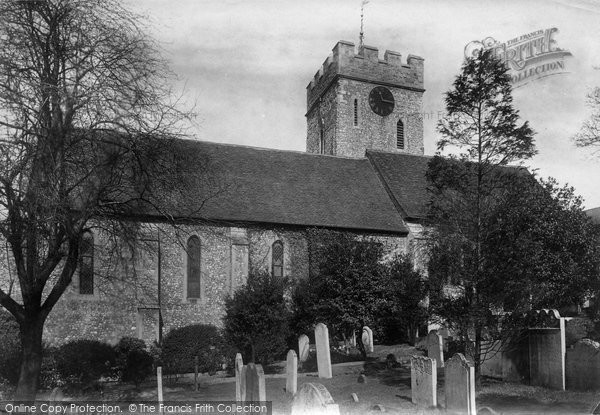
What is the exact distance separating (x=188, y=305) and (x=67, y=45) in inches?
582

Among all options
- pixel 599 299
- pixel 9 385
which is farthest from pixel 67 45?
pixel 599 299

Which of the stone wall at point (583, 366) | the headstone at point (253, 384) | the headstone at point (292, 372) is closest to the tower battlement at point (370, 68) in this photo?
the headstone at point (292, 372)

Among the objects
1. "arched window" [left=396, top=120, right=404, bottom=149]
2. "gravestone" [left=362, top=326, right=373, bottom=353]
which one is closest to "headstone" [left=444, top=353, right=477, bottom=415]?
"gravestone" [left=362, top=326, right=373, bottom=353]

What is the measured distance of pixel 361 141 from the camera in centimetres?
3456

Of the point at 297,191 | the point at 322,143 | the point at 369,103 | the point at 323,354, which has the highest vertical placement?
the point at 369,103

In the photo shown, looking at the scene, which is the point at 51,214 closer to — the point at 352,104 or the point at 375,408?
the point at 375,408

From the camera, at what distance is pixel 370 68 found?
35812 mm

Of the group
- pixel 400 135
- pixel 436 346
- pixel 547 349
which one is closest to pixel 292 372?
pixel 436 346

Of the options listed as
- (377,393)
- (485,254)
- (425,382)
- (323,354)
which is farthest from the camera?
(323,354)

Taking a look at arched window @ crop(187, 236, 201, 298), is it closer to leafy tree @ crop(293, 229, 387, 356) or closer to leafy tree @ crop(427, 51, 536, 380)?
leafy tree @ crop(293, 229, 387, 356)

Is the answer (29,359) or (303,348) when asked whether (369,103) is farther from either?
(29,359)

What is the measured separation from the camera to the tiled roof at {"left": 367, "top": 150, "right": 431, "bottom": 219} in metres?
27.1

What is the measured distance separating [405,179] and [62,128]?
22.1 m

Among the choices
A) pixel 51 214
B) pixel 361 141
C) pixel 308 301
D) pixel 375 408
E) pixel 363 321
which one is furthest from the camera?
pixel 361 141
